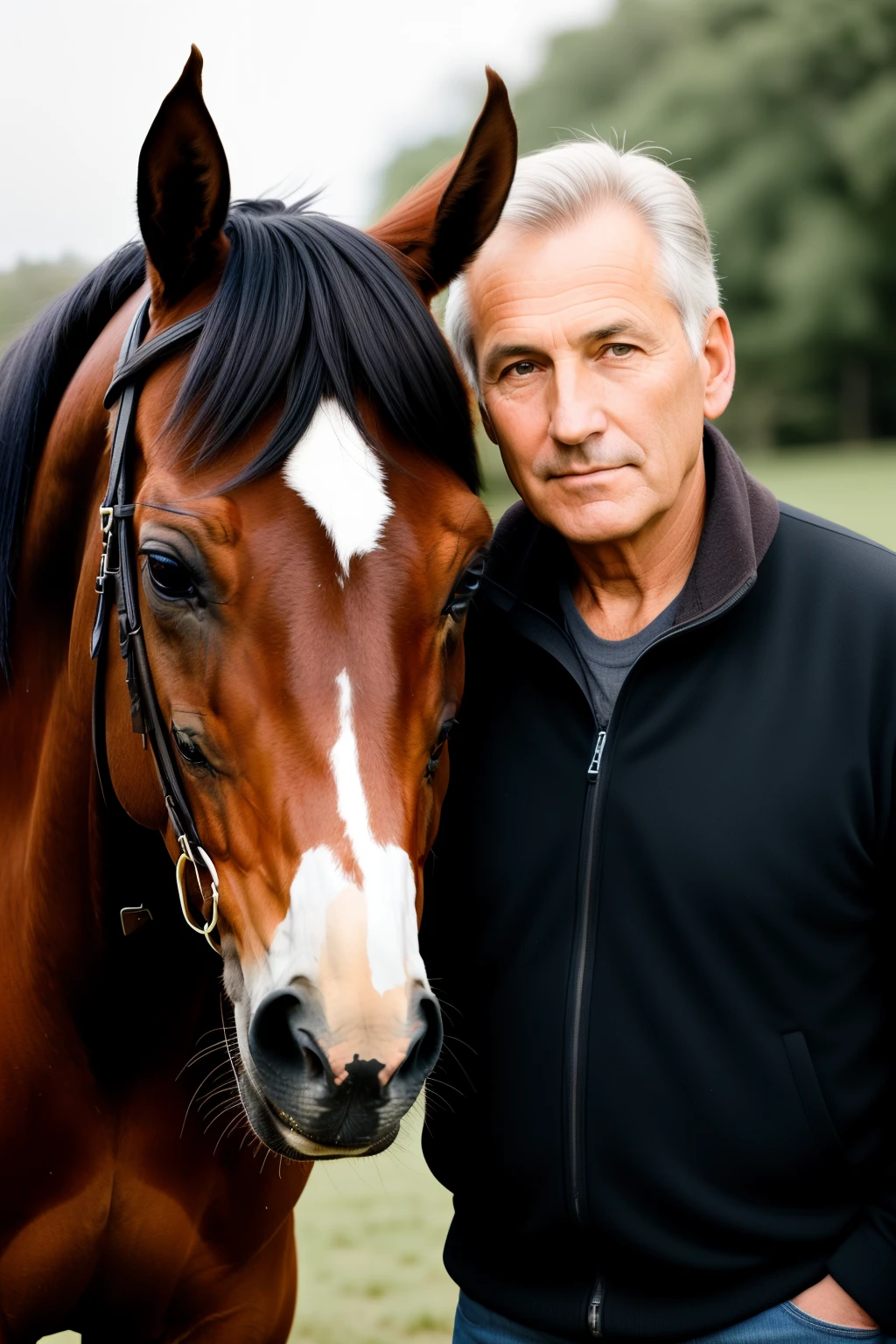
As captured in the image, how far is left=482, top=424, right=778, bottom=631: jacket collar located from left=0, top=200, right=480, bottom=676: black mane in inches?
11.3

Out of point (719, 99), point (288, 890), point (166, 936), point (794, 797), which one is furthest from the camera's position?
point (719, 99)

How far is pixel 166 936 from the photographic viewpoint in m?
2.23

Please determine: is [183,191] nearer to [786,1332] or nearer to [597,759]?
[597,759]

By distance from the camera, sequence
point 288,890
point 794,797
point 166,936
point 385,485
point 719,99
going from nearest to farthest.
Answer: point 288,890 < point 385,485 < point 794,797 < point 166,936 < point 719,99

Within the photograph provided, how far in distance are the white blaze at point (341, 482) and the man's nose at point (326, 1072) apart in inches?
22.9

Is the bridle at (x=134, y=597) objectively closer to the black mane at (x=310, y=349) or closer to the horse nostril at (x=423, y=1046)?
the black mane at (x=310, y=349)

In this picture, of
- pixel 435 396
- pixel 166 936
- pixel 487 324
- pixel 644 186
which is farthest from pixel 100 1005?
pixel 644 186

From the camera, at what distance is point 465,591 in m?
1.95

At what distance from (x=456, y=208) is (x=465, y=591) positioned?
0.69 m

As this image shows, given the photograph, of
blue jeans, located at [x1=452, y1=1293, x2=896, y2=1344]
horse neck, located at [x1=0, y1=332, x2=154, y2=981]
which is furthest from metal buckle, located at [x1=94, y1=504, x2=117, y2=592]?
blue jeans, located at [x1=452, y1=1293, x2=896, y2=1344]

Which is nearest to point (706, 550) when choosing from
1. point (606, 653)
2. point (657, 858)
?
point (606, 653)

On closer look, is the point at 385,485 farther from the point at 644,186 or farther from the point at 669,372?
the point at 644,186

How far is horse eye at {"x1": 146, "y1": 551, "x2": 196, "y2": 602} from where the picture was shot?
1761 mm

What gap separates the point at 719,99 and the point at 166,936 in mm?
44237
